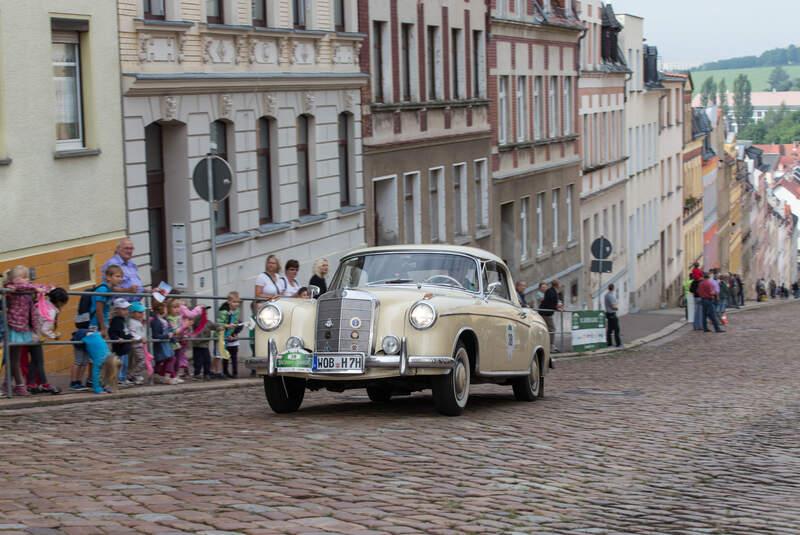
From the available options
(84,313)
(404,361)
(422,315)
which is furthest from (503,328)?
→ (84,313)

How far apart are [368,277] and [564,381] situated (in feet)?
27.5

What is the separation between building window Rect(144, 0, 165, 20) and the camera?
22.0 m

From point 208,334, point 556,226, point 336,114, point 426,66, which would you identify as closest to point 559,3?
point 556,226

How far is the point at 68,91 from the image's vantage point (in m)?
19.9

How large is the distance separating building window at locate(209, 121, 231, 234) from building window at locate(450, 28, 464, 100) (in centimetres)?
1438

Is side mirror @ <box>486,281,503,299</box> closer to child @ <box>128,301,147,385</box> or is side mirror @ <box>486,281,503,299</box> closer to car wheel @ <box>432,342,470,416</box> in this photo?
car wheel @ <box>432,342,470,416</box>

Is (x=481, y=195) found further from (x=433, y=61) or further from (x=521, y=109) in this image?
(x=521, y=109)

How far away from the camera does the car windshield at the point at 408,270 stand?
14.4 m

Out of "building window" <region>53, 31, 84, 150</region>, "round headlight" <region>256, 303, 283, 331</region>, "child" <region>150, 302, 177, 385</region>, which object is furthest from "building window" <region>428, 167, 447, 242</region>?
"round headlight" <region>256, 303, 283, 331</region>

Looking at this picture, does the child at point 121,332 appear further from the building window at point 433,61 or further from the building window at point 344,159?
the building window at point 433,61

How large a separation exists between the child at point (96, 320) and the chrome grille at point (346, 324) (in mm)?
3709

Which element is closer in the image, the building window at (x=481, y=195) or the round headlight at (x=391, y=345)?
the round headlight at (x=391, y=345)

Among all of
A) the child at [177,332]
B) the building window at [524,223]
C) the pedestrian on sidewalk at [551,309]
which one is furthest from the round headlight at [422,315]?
the building window at [524,223]

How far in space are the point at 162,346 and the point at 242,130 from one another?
8608 millimetres
